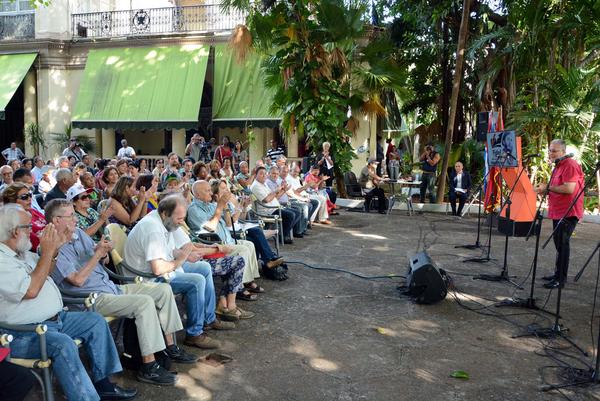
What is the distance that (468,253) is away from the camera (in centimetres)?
834

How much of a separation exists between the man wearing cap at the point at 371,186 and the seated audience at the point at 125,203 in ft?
25.6

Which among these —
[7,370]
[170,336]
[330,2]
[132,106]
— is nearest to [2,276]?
[7,370]

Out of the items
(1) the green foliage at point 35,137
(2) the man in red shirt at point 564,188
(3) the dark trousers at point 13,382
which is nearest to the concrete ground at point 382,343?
(2) the man in red shirt at point 564,188

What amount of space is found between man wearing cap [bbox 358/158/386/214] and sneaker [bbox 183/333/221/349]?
8785mm

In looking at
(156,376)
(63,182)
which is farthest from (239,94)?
(156,376)

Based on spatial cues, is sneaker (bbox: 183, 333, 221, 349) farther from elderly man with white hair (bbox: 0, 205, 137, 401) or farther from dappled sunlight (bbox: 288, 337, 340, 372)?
elderly man with white hair (bbox: 0, 205, 137, 401)

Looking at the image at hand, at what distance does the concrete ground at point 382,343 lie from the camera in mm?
3836

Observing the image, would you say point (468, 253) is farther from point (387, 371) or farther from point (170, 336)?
point (170, 336)

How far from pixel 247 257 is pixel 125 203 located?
1428 mm

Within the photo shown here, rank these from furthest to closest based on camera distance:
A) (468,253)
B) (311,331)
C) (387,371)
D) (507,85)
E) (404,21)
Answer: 1. (404,21)
2. (507,85)
3. (468,253)
4. (311,331)
5. (387,371)

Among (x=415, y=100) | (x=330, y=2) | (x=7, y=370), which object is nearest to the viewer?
(x=7, y=370)

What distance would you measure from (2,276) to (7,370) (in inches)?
21.0

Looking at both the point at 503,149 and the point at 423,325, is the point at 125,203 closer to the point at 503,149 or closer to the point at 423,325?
the point at 423,325

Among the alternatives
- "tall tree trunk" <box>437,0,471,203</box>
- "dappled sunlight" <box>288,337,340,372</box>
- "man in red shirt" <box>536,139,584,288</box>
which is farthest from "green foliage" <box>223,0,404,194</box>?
"dappled sunlight" <box>288,337,340,372</box>
